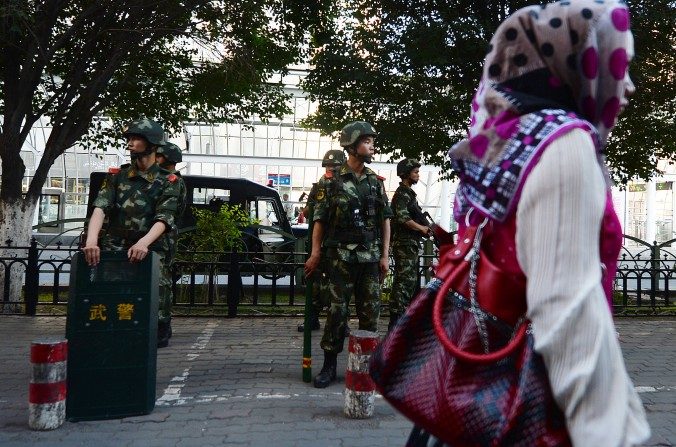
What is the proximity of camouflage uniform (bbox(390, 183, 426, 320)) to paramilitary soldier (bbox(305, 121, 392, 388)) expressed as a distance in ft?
8.35

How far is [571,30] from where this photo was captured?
120cm

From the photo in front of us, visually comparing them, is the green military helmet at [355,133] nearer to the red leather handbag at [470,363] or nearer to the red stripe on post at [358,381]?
the red stripe on post at [358,381]

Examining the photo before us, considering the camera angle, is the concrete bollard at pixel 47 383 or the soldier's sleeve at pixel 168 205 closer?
the concrete bollard at pixel 47 383

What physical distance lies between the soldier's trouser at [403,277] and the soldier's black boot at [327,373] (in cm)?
253

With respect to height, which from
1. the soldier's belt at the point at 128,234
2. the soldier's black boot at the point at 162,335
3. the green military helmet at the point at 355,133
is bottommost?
the soldier's black boot at the point at 162,335

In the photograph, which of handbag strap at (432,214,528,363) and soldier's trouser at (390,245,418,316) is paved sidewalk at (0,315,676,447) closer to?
soldier's trouser at (390,245,418,316)

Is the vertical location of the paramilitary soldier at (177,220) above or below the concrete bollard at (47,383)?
above

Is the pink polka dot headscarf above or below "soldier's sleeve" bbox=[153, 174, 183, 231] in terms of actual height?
above

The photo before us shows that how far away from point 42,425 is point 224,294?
7.59 meters

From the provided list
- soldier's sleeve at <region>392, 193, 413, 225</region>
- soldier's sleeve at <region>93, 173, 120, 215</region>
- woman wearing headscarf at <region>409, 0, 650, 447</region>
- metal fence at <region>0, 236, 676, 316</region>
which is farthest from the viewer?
metal fence at <region>0, 236, 676, 316</region>

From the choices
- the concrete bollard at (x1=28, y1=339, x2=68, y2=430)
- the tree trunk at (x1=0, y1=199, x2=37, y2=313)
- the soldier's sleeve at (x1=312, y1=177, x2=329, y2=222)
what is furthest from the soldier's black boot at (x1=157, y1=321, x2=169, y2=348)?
the tree trunk at (x1=0, y1=199, x2=37, y2=313)

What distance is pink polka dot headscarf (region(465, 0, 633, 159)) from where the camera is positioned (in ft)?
3.92

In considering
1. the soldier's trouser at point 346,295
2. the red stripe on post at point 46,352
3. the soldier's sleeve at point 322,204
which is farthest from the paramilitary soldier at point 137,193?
the red stripe on post at point 46,352

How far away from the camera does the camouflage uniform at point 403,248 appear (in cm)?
783
